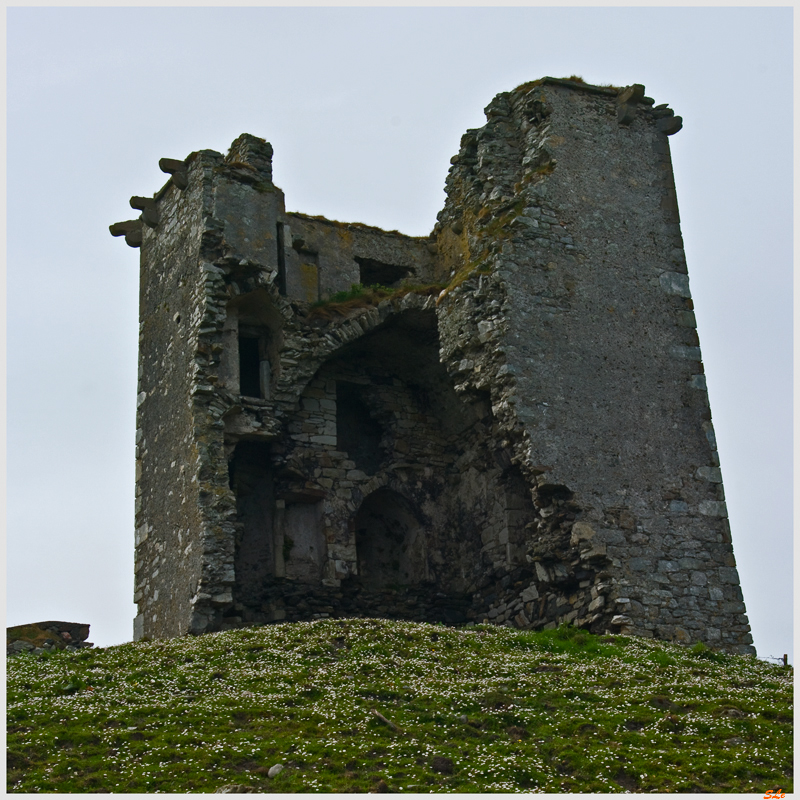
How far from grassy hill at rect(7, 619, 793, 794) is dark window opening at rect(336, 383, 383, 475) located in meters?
6.43

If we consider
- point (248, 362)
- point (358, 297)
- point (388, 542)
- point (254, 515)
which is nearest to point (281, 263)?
point (358, 297)

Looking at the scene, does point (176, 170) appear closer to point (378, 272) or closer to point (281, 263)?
point (281, 263)

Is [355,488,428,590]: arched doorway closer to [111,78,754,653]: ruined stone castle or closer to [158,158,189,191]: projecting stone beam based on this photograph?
[111,78,754,653]: ruined stone castle

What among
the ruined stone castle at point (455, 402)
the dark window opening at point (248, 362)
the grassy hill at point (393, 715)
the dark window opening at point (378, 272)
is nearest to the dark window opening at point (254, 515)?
the ruined stone castle at point (455, 402)

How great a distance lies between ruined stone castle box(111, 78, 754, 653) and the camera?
18328 millimetres

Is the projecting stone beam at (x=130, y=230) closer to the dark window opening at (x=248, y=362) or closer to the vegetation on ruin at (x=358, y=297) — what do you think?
the dark window opening at (x=248, y=362)

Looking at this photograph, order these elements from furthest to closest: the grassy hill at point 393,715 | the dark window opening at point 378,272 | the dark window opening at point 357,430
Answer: the dark window opening at point 378,272 < the dark window opening at point 357,430 < the grassy hill at point 393,715

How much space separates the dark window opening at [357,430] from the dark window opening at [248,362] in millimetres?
1588

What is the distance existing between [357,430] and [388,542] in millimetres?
2003

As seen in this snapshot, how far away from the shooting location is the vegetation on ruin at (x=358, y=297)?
70.2 feet

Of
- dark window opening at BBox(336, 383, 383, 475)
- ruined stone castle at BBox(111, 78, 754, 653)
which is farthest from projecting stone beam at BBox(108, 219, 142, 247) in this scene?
dark window opening at BBox(336, 383, 383, 475)

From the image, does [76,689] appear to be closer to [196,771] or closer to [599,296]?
[196,771]

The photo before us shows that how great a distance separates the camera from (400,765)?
10.7m

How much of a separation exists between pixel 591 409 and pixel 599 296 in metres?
1.98
